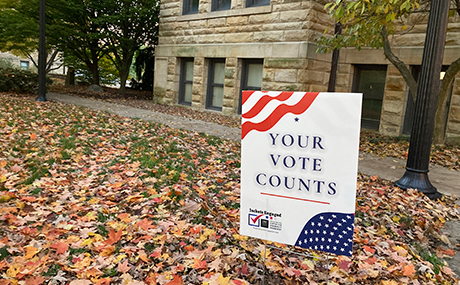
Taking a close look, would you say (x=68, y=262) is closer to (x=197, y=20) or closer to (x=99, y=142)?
(x=99, y=142)

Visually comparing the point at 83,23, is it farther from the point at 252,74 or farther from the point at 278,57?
the point at 278,57

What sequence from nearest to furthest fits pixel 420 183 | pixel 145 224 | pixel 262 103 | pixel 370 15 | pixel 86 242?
pixel 262 103
pixel 86 242
pixel 145 224
pixel 420 183
pixel 370 15

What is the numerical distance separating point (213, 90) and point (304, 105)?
39.1ft

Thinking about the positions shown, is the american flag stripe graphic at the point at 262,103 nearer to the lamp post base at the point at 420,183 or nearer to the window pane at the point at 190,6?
the lamp post base at the point at 420,183

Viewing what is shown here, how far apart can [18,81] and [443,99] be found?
44.2ft

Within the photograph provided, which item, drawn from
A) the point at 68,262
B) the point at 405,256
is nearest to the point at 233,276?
the point at 68,262

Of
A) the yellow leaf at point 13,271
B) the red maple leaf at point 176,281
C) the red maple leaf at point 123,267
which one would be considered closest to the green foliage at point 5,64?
the yellow leaf at point 13,271

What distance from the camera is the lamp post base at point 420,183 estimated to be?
520cm

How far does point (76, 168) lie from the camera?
17.6 feet

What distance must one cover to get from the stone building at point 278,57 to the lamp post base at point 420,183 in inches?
210

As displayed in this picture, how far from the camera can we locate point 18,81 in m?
12.6

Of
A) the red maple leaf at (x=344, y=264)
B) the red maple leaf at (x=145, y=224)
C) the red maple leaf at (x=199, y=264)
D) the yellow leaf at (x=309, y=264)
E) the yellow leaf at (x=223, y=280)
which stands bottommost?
the yellow leaf at (x=309, y=264)

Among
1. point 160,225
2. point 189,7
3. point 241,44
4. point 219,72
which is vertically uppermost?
point 189,7

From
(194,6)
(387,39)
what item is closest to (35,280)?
(387,39)
